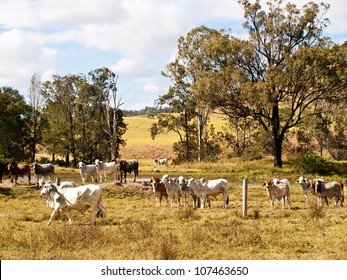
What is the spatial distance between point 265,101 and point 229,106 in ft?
17.4

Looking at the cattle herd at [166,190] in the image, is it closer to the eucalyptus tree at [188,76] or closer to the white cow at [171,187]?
the white cow at [171,187]

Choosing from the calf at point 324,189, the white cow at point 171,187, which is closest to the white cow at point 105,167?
the white cow at point 171,187

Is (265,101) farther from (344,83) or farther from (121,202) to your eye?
(121,202)

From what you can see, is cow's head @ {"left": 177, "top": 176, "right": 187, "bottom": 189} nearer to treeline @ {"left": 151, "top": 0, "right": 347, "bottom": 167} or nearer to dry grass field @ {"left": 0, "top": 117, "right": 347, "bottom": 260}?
dry grass field @ {"left": 0, "top": 117, "right": 347, "bottom": 260}

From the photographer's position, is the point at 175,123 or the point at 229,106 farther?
the point at 175,123

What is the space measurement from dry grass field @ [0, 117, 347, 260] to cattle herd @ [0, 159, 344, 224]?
1.96 feet

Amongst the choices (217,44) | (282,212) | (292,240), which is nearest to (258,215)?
(282,212)

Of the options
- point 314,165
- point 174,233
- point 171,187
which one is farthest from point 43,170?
point 314,165

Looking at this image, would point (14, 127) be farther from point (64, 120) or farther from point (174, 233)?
point (174, 233)

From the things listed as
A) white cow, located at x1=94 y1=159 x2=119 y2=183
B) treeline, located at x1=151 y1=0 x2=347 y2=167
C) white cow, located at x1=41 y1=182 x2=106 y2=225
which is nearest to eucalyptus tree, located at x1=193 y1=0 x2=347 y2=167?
treeline, located at x1=151 y1=0 x2=347 y2=167

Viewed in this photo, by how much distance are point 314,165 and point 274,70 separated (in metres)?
8.63

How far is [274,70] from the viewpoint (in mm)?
40781

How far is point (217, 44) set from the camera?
42531 mm

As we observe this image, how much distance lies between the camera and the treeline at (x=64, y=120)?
58781 millimetres
